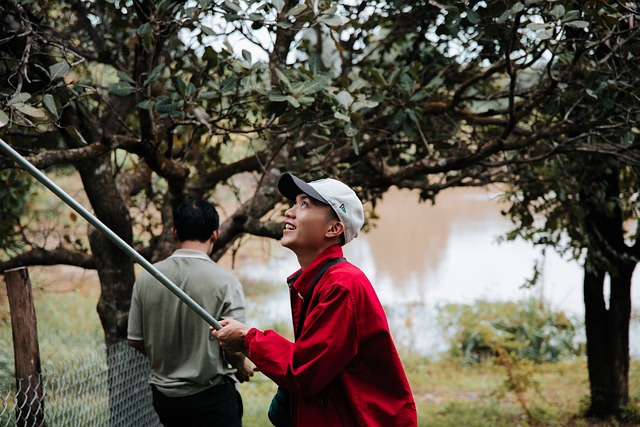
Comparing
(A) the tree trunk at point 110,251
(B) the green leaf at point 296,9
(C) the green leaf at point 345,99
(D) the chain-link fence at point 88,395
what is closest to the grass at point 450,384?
(D) the chain-link fence at point 88,395

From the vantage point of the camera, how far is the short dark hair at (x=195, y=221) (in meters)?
2.50

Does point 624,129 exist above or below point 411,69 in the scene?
below

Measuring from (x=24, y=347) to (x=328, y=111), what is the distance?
1.65 m

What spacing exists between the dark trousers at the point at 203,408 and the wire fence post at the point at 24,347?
0.43 meters

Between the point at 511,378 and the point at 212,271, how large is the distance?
380 centimetres

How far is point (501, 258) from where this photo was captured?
15.6m

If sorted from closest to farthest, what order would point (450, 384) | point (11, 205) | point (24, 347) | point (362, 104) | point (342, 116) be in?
point (24, 347) → point (342, 116) → point (362, 104) → point (11, 205) → point (450, 384)

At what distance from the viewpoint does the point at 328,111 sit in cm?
310

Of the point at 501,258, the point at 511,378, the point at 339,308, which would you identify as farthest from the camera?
the point at 501,258

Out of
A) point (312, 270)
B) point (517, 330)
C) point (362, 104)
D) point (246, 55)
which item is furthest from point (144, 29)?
point (517, 330)

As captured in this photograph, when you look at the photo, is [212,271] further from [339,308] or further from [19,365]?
[339,308]

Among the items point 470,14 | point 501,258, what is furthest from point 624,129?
point 501,258

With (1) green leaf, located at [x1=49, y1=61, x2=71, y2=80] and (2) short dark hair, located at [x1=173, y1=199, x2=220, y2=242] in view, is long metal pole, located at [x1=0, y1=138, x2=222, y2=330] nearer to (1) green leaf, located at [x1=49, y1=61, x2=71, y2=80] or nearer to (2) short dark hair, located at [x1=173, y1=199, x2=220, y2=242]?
(2) short dark hair, located at [x1=173, y1=199, x2=220, y2=242]

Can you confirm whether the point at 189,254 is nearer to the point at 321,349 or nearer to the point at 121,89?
the point at 121,89
